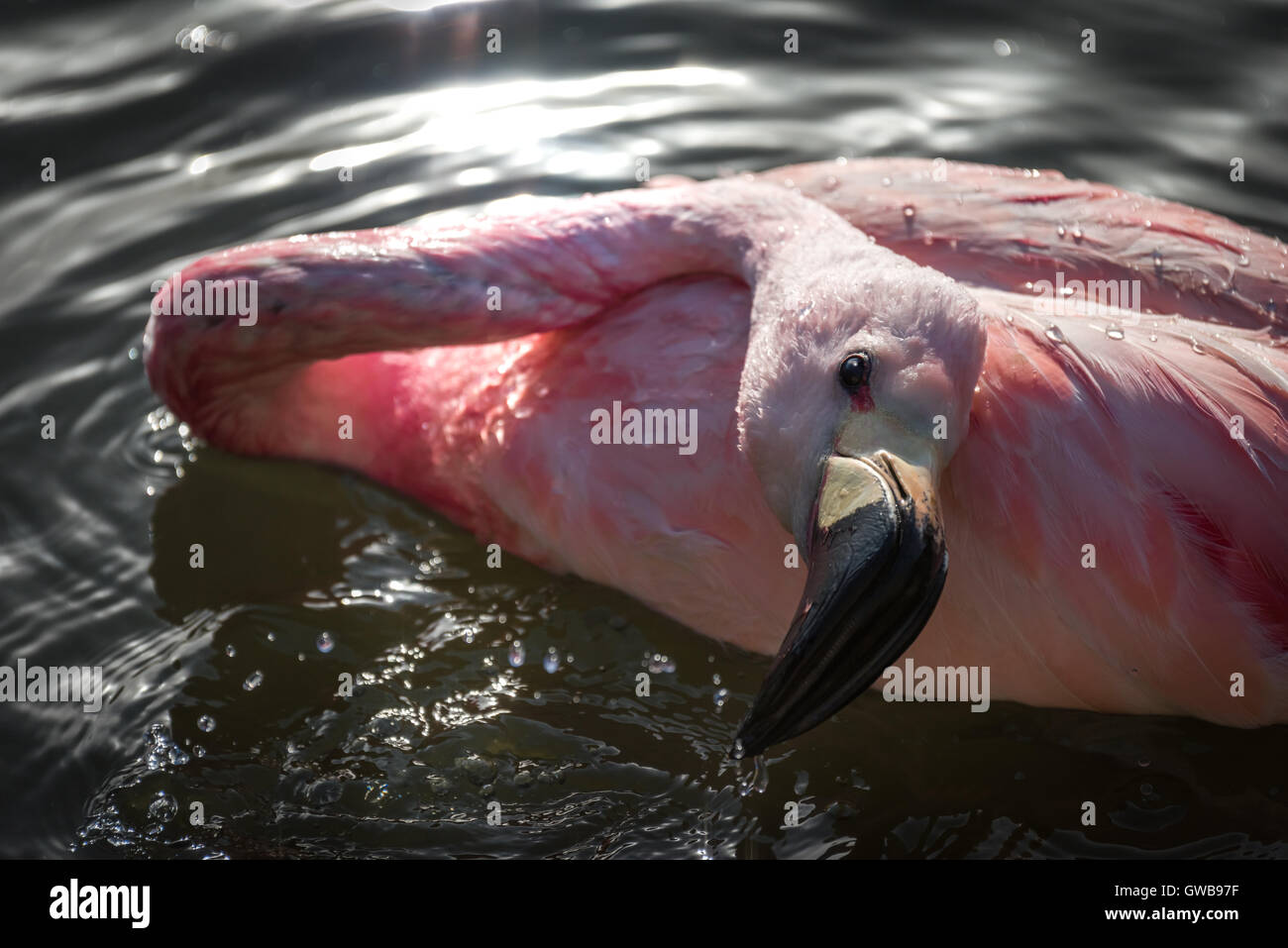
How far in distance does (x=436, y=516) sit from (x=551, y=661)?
0.78 meters

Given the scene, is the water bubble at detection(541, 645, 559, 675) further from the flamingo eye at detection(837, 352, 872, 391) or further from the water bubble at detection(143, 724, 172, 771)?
the flamingo eye at detection(837, 352, 872, 391)

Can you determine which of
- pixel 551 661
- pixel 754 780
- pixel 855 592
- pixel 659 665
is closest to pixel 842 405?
pixel 855 592

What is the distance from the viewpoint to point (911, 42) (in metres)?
6.68

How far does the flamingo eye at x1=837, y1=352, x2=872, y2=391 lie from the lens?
3072mm

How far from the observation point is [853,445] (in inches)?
119

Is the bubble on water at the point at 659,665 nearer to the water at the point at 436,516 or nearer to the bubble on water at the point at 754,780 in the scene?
the water at the point at 436,516

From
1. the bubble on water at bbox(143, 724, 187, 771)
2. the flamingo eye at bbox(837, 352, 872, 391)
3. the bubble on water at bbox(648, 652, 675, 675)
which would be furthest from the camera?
the bubble on water at bbox(648, 652, 675, 675)

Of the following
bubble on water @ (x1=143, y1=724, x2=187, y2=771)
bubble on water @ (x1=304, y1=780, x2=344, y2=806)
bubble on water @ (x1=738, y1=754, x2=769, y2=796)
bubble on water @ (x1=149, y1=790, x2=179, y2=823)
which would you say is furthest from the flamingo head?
bubble on water @ (x1=143, y1=724, x2=187, y2=771)

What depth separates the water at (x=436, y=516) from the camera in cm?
360

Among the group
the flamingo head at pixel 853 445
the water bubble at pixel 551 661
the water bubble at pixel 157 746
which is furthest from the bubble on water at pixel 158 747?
the flamingo head at pixel 853 445

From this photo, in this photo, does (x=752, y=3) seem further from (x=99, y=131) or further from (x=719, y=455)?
(x=719, y=455)

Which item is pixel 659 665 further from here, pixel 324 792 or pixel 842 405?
pixel 842 405
